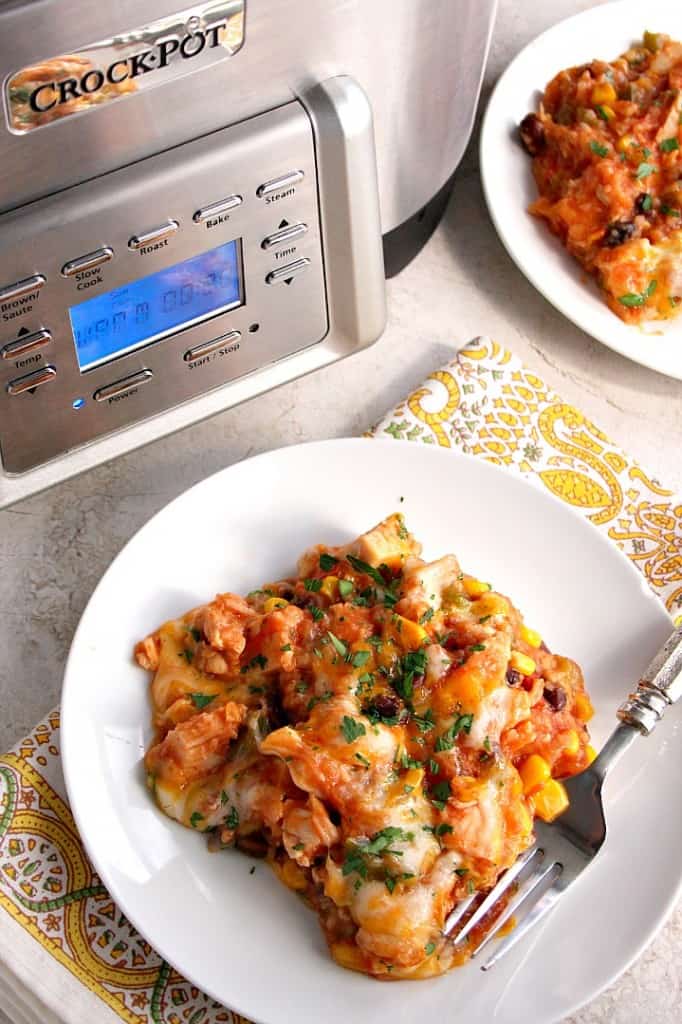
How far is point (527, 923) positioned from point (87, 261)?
2.07 ft

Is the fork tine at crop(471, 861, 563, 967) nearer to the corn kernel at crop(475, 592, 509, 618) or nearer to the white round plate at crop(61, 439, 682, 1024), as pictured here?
the white round plate at crop(61, 439, 682, 1024)

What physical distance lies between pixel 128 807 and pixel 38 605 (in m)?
0.27

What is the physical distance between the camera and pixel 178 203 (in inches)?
38.9

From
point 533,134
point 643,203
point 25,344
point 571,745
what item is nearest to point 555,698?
point 571,745

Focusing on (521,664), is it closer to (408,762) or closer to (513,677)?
(513,677)

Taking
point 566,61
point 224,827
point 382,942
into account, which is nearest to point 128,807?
point 224,827

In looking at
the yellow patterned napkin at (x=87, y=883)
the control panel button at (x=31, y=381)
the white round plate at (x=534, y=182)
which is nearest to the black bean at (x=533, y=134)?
the white round plate at (x=534, y=182)

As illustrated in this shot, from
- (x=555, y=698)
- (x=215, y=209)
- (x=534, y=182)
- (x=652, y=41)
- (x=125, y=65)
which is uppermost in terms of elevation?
(x=125, y=65)

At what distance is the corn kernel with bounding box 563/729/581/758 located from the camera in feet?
3.56

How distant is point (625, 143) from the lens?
1.46 m

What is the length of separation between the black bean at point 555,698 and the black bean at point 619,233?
569 millimetres

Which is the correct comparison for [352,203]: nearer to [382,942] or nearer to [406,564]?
[406,564]

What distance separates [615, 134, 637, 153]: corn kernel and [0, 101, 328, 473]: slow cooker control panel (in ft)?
1.64

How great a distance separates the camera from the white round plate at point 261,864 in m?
0.98
